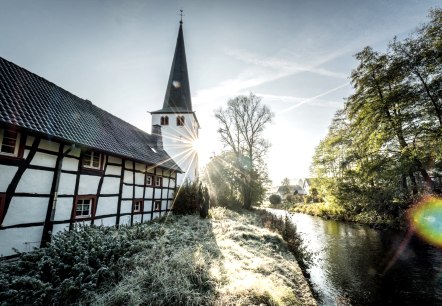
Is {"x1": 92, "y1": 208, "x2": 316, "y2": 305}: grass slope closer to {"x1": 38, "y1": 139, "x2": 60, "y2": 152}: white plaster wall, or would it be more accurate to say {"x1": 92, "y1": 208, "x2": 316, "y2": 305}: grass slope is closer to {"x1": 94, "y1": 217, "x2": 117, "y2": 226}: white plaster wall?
{"x1": 94, "y1": 217, "x2": 117, "y2": 226}: white plaster wall

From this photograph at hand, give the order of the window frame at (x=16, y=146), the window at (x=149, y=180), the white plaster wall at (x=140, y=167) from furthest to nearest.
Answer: the window at (x=149, y=180) < the white plaster wall at (x=140, y=167) < the window frame at (x=16, y=146)

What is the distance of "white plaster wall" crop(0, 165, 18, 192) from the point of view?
6160mm

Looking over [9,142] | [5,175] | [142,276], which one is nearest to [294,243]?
[142,276]

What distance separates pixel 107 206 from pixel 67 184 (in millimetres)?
2395

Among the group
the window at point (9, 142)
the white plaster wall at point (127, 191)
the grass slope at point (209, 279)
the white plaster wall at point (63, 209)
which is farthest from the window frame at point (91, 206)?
the grass slope at point (209, 279)

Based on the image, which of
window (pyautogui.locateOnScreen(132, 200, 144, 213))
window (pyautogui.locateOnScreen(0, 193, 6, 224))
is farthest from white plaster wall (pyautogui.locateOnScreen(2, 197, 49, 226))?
window (pyautogui.locateOnScreen(132, 200, 144, 213))

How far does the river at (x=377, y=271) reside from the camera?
6.80m

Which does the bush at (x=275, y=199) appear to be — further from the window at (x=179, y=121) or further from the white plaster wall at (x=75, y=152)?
the white plaster wall at (x=75, y=152)

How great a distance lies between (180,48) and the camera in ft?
86.9

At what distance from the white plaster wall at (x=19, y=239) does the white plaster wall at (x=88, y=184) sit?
75.1 inches

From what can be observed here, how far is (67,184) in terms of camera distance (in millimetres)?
8016

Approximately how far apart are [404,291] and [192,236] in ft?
25.9

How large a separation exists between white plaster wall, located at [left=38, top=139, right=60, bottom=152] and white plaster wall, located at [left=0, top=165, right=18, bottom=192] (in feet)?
3.62

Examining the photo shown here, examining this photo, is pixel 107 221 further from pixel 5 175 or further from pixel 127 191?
pixel 5 175
